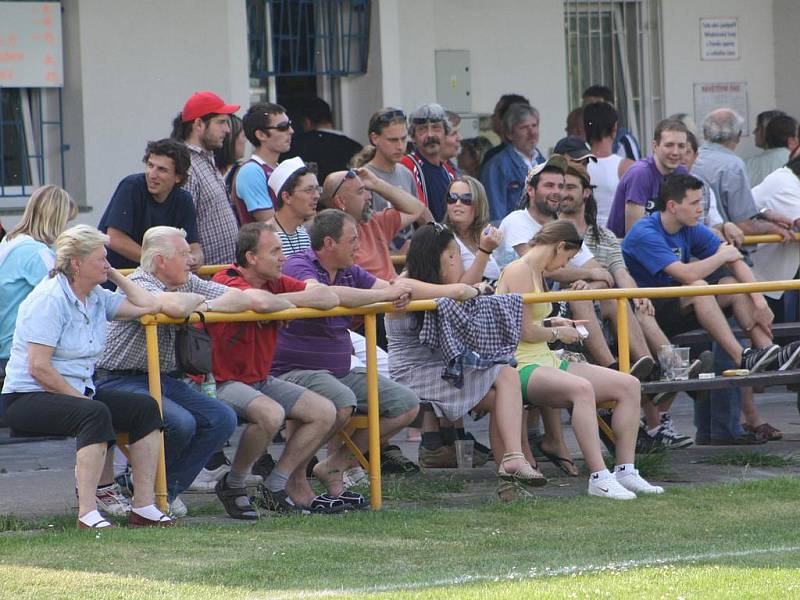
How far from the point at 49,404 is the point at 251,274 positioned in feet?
4.22

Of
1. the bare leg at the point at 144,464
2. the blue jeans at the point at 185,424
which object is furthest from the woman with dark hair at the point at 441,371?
the bare leg at the point at 144,464

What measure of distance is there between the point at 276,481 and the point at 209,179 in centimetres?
216

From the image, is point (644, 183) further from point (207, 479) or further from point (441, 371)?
point (207, 479)

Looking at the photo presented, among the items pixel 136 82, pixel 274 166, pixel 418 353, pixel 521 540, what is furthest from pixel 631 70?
pixel 521 540

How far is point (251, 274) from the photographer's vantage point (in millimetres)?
8297

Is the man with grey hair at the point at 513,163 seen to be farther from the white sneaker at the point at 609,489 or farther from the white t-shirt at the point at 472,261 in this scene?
the white sneaker at the point at 609,489

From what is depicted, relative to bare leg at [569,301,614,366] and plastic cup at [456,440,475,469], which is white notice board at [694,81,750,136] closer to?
→ bare leg at [569,301,614,366]

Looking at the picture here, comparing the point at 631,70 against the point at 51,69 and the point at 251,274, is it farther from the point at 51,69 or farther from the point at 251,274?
the point at 251,274

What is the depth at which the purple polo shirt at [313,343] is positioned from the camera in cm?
850

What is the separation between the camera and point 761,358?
9.62 metres

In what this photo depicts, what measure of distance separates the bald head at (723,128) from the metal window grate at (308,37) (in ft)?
10.6

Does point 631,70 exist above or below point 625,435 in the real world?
above

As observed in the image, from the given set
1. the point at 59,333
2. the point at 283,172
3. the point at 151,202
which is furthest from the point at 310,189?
the point at 59,333

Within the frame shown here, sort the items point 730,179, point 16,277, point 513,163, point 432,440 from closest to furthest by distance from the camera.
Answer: point 16,277, point 432,440, point 730,179, point 513,163
